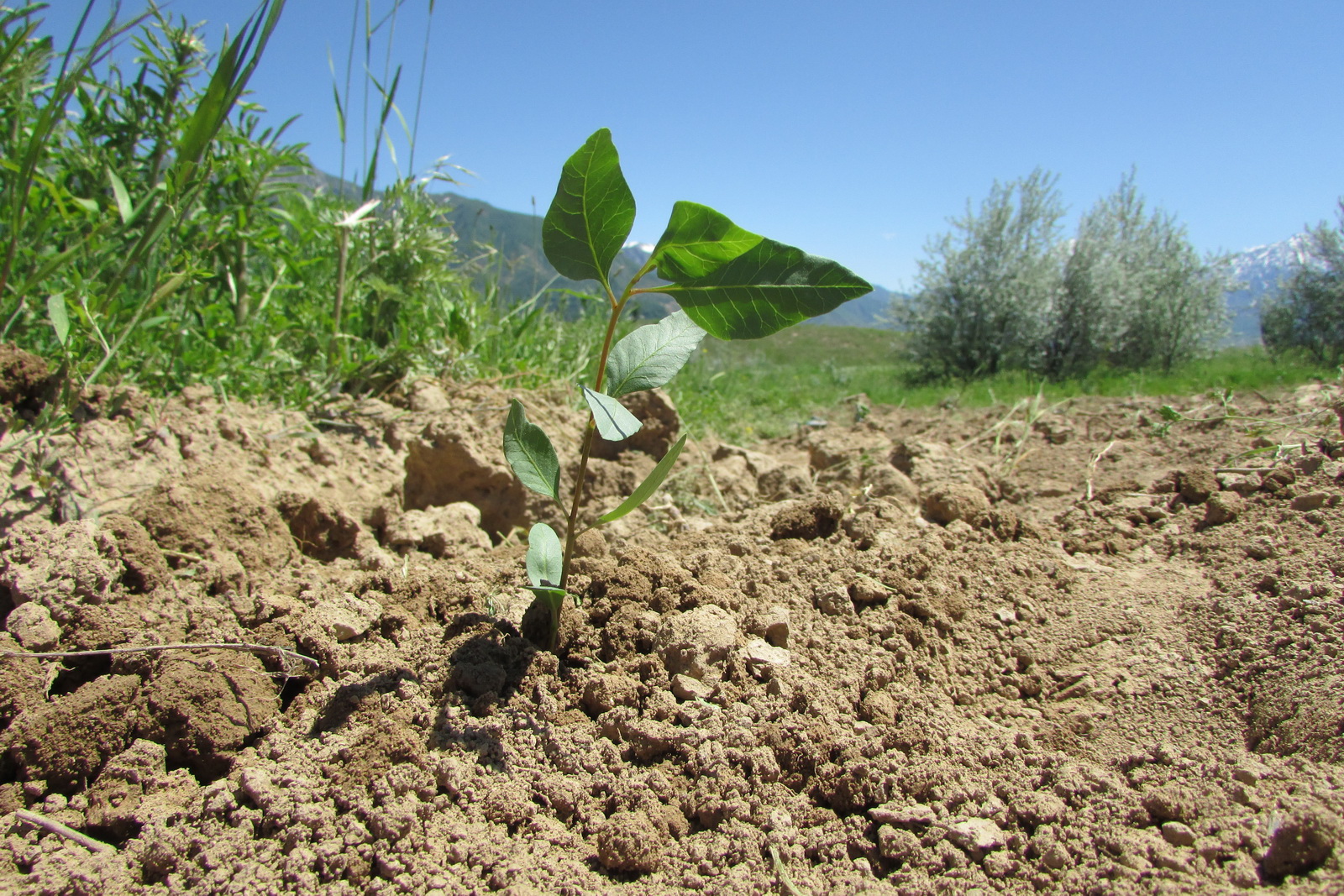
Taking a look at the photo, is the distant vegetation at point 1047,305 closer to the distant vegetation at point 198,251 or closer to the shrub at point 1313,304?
the shrub at point 1313,304

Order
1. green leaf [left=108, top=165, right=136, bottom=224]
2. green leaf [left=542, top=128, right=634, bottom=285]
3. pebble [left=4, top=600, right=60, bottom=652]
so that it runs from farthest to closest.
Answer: green leaf [left=108, top=165, right=136, bottom=224]
pebble [left=4, top=600, right=60, bottom=652]
green leaf [left=542, top=128, right=634, bottom=285]

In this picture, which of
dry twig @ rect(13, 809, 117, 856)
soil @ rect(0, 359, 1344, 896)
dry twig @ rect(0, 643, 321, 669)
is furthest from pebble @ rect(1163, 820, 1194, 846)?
dry twig @ rect(13, 809, 117, 856)

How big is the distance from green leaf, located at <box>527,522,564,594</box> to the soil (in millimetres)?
141

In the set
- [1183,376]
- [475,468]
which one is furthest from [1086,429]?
[1183,376]

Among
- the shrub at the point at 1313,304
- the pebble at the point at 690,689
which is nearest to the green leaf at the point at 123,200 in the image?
the pebble at the point at 690,689

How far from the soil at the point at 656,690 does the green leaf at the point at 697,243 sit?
0.67 metres

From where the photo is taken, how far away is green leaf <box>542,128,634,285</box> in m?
1.06

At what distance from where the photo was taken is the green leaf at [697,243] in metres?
1.08

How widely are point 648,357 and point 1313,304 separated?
495 inches

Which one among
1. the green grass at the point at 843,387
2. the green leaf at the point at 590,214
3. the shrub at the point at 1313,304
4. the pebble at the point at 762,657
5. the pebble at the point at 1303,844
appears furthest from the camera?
the shrub at the point at 1313,304

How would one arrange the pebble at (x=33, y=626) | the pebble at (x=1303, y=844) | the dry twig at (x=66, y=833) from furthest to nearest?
1. the pebble at (x=33, y=626)
2. the dry twig at (x=66, y=833)
3. the pebble at (x=1303, y=844)

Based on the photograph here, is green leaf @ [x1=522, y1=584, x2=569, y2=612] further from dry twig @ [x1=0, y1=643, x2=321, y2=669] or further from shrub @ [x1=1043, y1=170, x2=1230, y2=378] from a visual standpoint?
shrub @ [x1=1043, y1=170, x2=1230, y2=378]

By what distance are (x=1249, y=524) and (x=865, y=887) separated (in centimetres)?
159

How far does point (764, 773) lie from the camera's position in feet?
3.63
